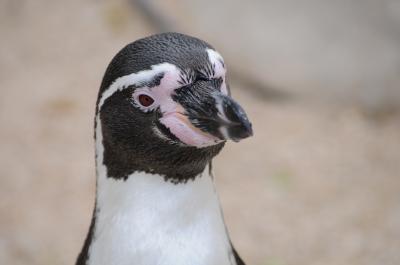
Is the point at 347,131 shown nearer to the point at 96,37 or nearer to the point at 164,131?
the point at 96,37

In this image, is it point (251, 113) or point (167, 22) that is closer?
point (251, 113)

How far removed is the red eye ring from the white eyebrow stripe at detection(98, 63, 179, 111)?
3 cm

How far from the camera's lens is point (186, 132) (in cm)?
141

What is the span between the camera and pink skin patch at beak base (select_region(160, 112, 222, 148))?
140 cm

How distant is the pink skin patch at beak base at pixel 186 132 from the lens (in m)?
1.40

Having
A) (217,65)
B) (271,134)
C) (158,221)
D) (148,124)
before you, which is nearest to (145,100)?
(148,124)

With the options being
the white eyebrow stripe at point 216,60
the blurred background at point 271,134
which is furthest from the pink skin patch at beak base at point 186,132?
the blurred background at point 271,134

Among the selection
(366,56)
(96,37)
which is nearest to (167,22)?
(96,37)

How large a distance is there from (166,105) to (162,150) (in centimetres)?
10

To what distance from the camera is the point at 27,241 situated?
3.16 meters

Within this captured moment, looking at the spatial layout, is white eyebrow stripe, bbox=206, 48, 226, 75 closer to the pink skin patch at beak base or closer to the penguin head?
the penguin head

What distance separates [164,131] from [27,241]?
1909 millimetres

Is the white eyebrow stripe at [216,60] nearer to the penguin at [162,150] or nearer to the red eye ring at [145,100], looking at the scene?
the penguin at [162,150]

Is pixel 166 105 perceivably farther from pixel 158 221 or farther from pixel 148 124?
pixel 158 221
